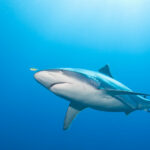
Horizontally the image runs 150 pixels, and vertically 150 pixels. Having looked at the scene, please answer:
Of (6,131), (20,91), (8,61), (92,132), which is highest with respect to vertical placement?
(8,61)

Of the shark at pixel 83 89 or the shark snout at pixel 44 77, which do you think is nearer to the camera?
the shark snout at pixel 44 77

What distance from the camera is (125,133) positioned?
202ft

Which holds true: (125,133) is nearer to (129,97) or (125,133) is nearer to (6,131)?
(6,131)

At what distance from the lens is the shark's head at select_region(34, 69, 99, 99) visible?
122 inches

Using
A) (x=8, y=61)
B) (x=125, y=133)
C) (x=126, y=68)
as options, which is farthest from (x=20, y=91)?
(x=125, y=133)

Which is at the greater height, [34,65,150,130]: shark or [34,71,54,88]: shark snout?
[34,65,150,130]: shark

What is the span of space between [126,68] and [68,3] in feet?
72.5

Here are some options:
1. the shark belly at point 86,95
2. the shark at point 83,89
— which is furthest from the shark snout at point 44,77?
the shark belly at point 86,95

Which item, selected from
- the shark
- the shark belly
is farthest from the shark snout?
the shark belly

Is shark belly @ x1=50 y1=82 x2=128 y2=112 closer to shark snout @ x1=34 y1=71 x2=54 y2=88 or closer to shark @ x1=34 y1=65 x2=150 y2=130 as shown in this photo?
shark @ x1=34 y1=65 x2=150 y2=130

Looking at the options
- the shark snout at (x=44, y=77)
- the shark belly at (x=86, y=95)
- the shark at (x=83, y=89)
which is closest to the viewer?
the shark snout at (x=44, y=77)

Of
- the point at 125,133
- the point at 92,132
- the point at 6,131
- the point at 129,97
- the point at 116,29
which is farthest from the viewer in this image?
the point at 125,133

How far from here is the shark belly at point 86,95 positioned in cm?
335

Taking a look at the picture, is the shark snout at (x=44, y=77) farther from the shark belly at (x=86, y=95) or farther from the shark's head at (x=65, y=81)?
the shark belly at (x=86, y=95)
